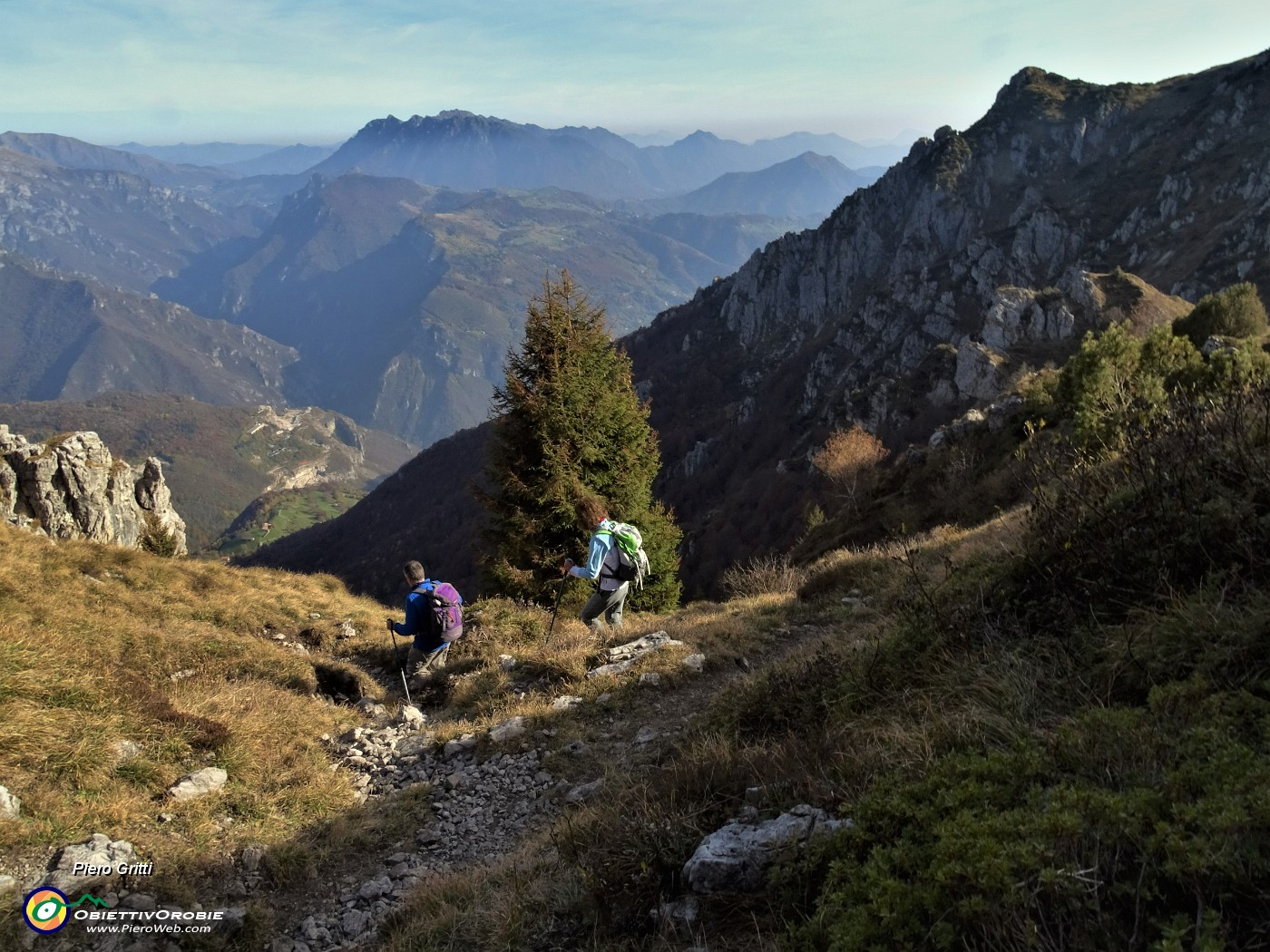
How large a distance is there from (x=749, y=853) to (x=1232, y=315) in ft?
109

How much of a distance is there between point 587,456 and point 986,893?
15265mm

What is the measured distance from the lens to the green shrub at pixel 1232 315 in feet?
86.1

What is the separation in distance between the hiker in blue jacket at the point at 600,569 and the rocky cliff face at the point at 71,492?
1555cm

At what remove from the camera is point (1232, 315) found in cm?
2641

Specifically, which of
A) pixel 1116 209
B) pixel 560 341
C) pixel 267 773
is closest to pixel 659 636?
pixel 267 773

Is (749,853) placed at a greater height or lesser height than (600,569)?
greater

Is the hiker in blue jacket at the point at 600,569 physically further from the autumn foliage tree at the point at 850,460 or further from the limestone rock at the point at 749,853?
the autumn foliage tree at the point at 850,460

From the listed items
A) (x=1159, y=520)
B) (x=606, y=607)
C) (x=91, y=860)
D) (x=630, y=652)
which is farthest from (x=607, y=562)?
(x=1159, y=520)

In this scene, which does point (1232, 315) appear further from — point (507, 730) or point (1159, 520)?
point (507, 730)

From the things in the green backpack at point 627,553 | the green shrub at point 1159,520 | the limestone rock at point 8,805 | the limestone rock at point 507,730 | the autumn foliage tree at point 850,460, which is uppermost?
the green shrub at point 1159,520

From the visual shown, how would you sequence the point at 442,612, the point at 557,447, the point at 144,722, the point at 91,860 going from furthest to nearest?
the point at 557,447 < the point at 442,612 < the point at 144,722 < the point at 91,860

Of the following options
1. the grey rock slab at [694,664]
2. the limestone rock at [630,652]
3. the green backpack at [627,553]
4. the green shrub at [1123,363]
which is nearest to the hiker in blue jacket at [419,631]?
the limestone rock at [630,652]

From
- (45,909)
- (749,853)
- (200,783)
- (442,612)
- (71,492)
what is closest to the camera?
(749,853)

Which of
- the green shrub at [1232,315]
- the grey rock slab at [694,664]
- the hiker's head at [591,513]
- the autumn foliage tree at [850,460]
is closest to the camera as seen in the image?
the grey rock slab at [694,664]
